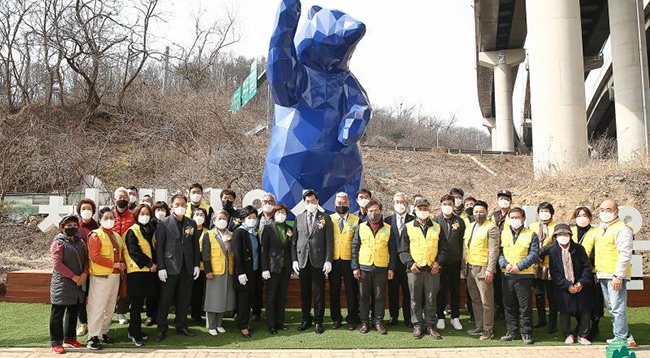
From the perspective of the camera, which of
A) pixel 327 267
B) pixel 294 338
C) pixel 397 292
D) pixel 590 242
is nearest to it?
pixel 294 338

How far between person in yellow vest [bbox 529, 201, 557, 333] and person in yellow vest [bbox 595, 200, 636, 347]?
623 mm

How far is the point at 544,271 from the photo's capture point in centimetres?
707

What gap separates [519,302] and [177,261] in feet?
13.0

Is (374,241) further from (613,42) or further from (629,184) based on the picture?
(613,42)

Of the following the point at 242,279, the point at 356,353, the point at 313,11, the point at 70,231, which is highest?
the point at 313,11

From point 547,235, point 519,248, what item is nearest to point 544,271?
point 547,235

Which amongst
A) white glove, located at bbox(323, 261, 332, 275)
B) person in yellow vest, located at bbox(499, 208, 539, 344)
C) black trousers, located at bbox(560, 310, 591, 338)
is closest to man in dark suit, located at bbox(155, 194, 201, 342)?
white glove, located at bbox(323, 261, 332, 275)

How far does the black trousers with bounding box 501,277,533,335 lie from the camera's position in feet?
20.8

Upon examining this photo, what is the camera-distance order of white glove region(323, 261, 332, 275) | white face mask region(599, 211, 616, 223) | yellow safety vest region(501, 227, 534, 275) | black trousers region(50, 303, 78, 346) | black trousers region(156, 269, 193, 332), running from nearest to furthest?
black trousers region(50, 303, 78, 346) < white face mask region(599, 211, 616, 223) < yellow safety vest region(501, 227, 534, 275) < black trousers region(156, 269, 193, 332) < white glove region(323, 261, 332, 275)

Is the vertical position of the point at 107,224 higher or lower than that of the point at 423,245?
higher

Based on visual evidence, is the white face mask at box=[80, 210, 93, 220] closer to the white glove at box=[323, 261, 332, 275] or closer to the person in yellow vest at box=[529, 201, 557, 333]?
the white glove at box=[323, 261, 332, 275]

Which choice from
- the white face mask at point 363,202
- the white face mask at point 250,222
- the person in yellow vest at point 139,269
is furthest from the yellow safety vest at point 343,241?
the person in yellow vest at point 139,269

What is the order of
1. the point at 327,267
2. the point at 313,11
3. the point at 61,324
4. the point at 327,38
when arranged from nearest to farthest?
→ the point at 61,324 < the point at 327,267 < the point at 327,38 < the point at 313,11

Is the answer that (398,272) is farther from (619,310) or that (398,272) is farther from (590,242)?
(619,310)
